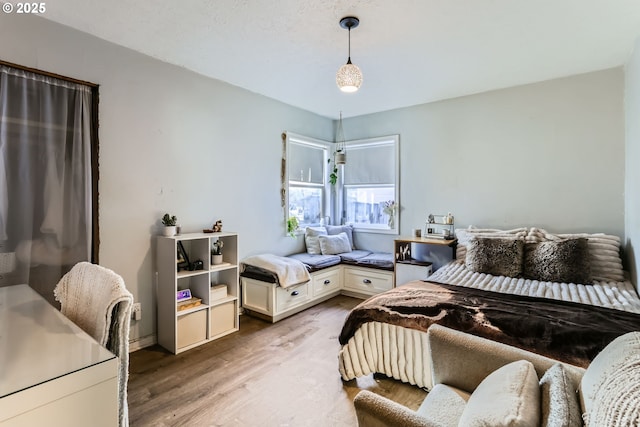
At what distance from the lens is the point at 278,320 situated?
3.37 meters

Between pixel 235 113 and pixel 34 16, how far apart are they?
5.65 feet

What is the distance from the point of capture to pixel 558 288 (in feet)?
8.36

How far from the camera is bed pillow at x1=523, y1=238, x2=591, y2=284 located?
108 inches

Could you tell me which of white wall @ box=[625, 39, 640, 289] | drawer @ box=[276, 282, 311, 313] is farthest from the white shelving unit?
white wall @ box=[625, 39, 640, 289]

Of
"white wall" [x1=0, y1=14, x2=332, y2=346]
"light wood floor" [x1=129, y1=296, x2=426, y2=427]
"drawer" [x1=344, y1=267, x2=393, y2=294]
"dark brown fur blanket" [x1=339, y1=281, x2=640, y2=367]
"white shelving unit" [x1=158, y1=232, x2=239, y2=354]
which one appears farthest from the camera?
"drawer" [x1=344, y1=267, x2=393, y2=294]

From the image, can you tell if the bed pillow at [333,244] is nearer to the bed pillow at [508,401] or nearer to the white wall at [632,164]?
the white wall at [632,164]

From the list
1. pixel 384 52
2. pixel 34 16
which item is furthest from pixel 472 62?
pixel 34 16

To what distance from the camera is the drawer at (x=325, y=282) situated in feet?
12.6

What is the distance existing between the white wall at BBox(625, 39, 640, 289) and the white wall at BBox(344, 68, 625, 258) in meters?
0.15

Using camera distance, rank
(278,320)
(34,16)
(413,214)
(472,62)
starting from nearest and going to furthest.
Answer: (34,16) < (472,62) < (278,320) < (413,214)

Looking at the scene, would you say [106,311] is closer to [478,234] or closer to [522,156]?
[478,234]

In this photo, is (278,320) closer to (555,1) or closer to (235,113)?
(235,113)

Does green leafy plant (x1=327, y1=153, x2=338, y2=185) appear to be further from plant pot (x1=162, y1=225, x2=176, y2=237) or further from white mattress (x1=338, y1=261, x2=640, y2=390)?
white mattress (x1=338, y1=261, x2=640, y2=390)

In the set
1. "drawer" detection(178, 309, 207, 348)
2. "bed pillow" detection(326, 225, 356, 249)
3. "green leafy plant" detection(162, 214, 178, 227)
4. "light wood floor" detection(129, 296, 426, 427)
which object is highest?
"green leafy plant" detection(162, 214, 178, 227)
